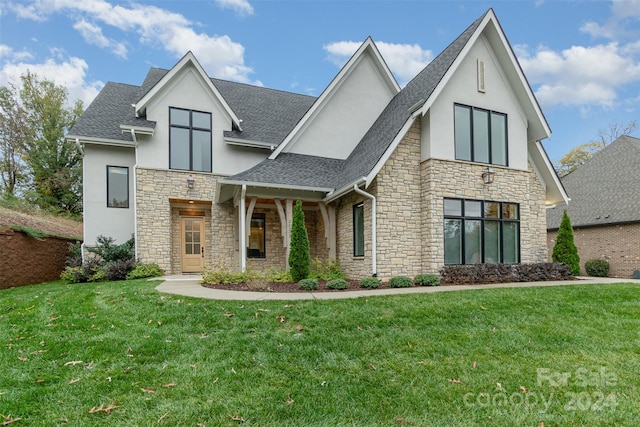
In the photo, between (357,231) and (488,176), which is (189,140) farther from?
(488,176)

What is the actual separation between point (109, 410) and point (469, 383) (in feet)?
11.6

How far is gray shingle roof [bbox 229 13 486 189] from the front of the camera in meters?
10.0

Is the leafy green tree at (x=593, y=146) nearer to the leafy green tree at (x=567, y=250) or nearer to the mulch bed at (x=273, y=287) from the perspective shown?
the leafy green tree at (x=567, y=250)

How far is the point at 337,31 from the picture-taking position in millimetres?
17016

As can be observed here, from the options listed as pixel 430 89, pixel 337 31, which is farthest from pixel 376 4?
pixel 430 89

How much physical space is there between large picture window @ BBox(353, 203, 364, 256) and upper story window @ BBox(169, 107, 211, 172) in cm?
610

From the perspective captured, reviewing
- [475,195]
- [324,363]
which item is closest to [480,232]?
[475,195]

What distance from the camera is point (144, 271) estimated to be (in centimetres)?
1138

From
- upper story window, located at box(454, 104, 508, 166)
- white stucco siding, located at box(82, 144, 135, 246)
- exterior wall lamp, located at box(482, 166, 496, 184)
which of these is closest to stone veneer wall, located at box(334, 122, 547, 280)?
exterior wall lamp, located at box(482, 166, 496, 184)

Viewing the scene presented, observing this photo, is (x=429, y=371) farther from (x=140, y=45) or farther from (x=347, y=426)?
(x=140, y=45)

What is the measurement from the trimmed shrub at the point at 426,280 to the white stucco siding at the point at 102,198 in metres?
10.5

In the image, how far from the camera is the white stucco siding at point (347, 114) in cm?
1252

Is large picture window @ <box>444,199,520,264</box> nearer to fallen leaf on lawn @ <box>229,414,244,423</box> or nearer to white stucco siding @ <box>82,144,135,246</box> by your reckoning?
fallen leaf on lawn @ <box>229,414,244,423</box>

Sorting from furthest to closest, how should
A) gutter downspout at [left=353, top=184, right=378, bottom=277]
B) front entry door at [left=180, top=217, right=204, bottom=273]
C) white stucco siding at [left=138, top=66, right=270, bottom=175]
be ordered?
front entry door at [left=180, top=217, right=204, bottom=273] < white stucco siding at [left=138, top=66, right=270, bottom=175] < gutter downspout at [left=353, top=184, right=378, bottom=277]
